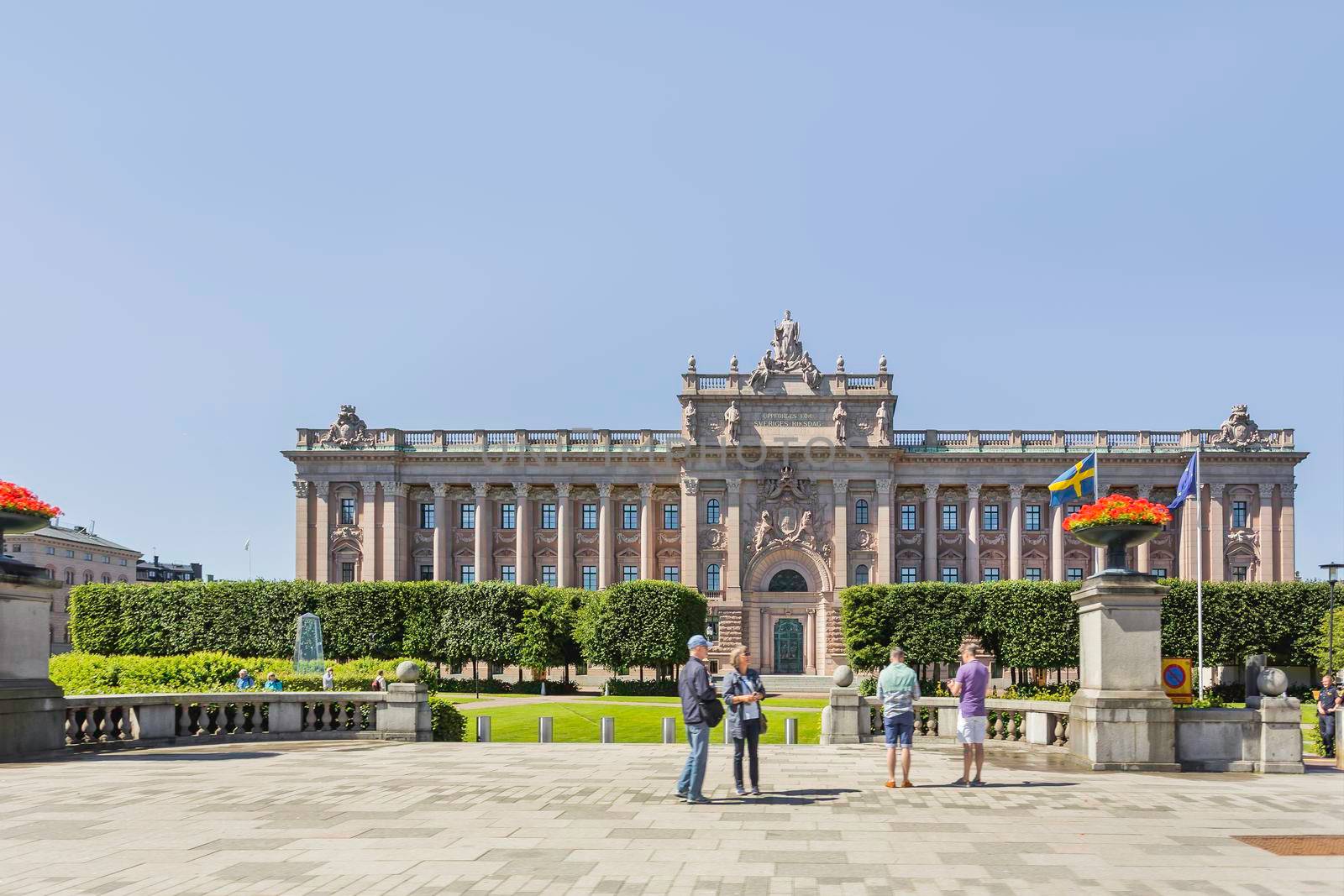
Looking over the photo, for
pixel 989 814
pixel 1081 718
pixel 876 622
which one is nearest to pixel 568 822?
pixel 989 814

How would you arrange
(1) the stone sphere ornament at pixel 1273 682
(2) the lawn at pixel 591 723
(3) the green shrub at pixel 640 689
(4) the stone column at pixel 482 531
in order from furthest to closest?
(4) the stone column at pixel 482 531 < (3) the green shrub at pixel 640 689 < (2) the lawn at pixel 591 723 < (1) the stone sphere ornament at pixel 1273 682

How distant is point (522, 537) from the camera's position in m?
90.2

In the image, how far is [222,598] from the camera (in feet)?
246

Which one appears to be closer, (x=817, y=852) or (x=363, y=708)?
(x=817, y=852)

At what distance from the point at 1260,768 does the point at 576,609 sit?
57.6m

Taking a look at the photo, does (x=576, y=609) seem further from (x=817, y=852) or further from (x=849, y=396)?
(x=817, y=852)

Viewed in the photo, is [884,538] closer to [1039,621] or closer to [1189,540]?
[1039,621]

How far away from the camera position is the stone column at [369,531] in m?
89.4

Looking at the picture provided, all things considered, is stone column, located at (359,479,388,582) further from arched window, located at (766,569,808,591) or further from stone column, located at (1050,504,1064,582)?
stone column, located at (1050,504,1064,582)

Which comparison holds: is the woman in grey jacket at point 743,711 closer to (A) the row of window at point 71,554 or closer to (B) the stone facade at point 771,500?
(B) the stone facade at point 771,500

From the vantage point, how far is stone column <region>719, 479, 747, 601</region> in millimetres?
86188

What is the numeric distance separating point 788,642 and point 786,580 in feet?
15.9

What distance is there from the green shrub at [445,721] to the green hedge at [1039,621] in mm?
41056

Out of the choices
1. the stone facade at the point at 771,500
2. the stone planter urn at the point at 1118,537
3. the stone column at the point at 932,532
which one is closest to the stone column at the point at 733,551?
the stone facade at the point at 771,500
